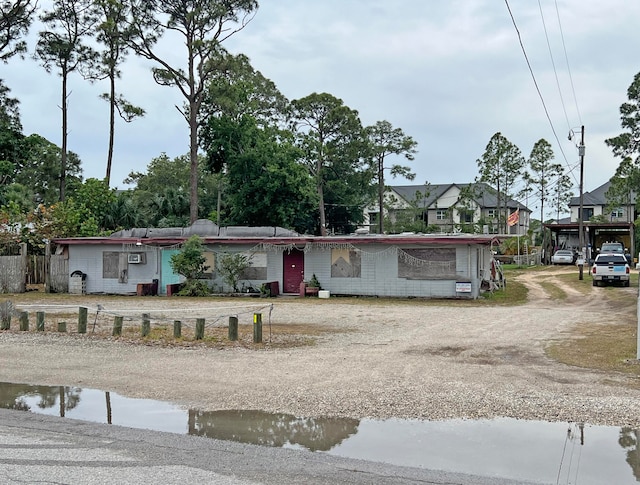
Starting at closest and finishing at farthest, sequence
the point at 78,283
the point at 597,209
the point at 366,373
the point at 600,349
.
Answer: the point at 366,373 < the point at 600,349 < the point at 78,283 < the point at 597,209

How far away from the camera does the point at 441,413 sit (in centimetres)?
854

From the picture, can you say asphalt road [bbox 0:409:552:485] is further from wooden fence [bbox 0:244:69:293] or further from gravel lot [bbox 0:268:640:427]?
wooden fence [bbox 0:244:69:293]

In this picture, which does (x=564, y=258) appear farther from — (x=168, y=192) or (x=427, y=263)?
(x=168, y=192)

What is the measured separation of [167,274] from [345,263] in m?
8.14

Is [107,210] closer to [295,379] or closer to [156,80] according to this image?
[156,80]

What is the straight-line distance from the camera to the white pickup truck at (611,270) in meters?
29.6

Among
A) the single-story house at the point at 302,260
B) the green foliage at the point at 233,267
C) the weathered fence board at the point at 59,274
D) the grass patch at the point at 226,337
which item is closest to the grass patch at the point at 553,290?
the single-story house at the point at 302,260

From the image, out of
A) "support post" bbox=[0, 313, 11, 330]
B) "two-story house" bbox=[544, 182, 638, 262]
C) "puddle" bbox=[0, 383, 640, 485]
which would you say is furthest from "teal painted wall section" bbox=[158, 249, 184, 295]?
"two-story house" bbox=[544, 182, 638, 262]

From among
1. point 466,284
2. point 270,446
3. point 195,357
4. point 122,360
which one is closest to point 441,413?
point 270,446

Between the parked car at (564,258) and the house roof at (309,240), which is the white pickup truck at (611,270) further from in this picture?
the parked car at (564,258)

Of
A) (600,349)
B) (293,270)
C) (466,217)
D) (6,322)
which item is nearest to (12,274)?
(293,270)

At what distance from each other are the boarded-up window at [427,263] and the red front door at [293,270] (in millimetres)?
4398

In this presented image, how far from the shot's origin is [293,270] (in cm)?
2809

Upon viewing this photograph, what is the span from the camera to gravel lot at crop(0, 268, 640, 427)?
28.9 ft
